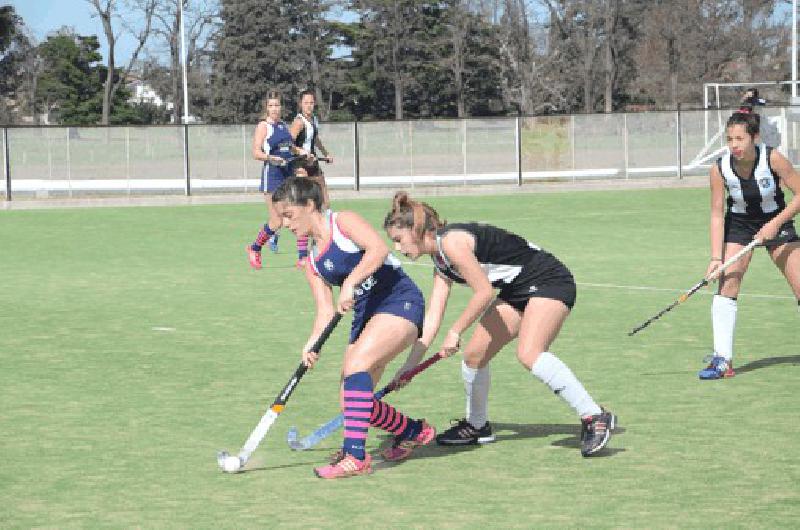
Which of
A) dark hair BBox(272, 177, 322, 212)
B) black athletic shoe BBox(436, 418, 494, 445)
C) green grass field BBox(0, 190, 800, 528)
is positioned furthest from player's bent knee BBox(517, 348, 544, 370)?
dark hair BBox(272, 177, 322, 212)

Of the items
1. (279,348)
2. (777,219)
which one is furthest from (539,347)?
(279,348)

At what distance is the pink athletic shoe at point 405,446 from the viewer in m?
8.08

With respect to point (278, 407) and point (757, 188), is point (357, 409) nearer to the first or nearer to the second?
point (278, 407)

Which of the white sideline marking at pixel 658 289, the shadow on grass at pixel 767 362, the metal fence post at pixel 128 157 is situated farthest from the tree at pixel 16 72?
the shadow on grass at pixel 767 362

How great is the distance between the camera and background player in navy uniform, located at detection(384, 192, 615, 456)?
25.0 ft

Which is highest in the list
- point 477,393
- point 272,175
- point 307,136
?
point 307,136

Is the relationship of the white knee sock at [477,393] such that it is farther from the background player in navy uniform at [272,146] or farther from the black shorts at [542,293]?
the background player in navy uniform at [272,146]

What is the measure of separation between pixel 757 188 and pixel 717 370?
127 cm

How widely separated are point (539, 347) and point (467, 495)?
1.13 meters

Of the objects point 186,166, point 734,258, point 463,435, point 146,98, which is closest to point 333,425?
point 463,435

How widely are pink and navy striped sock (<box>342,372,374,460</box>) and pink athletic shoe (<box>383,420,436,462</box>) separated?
43 centimetres

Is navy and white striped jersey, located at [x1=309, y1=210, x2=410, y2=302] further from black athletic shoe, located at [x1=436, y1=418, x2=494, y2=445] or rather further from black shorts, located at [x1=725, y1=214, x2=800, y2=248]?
Result: black shorts, located at [x1=725, y1=214, x2=800, y2=248]

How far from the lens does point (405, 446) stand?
8117 millimetres

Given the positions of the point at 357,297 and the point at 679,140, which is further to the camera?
the point at 679,140
